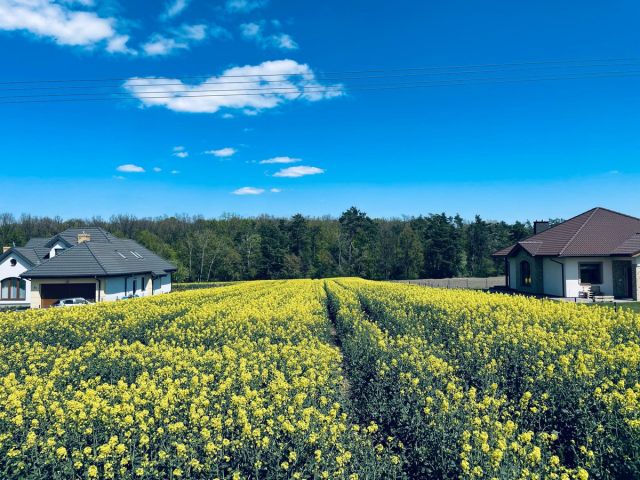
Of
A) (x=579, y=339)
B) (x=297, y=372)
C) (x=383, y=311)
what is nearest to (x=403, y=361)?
(x=297, y=372)

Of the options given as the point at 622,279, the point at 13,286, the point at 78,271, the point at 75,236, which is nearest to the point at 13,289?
the point at 13,286

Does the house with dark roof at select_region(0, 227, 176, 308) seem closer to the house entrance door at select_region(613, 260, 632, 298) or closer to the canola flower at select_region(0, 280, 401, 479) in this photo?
the canola flower at select_region(0, 280, 401, 479)

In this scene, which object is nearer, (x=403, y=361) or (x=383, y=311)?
(x=403, y=361)

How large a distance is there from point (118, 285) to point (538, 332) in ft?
110

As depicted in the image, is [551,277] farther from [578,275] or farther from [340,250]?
[340,250]

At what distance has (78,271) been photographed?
104ft

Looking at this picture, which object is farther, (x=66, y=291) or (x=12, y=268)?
(x=12, y=268)

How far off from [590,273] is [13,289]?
4732 cm

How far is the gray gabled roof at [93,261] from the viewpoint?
104ft

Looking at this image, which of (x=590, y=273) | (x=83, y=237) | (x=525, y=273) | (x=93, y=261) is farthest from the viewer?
(x=83, y=237)

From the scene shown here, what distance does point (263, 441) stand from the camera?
4.11 m

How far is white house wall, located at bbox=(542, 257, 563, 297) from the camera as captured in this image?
28766 mm

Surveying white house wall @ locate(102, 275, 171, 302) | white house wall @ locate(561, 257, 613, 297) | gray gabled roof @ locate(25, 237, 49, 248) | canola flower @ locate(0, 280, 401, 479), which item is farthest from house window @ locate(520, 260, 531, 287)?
gray gabled roof @ locate(25, 237, 49, 248)

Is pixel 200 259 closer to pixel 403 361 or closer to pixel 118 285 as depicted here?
pixel 118 285
